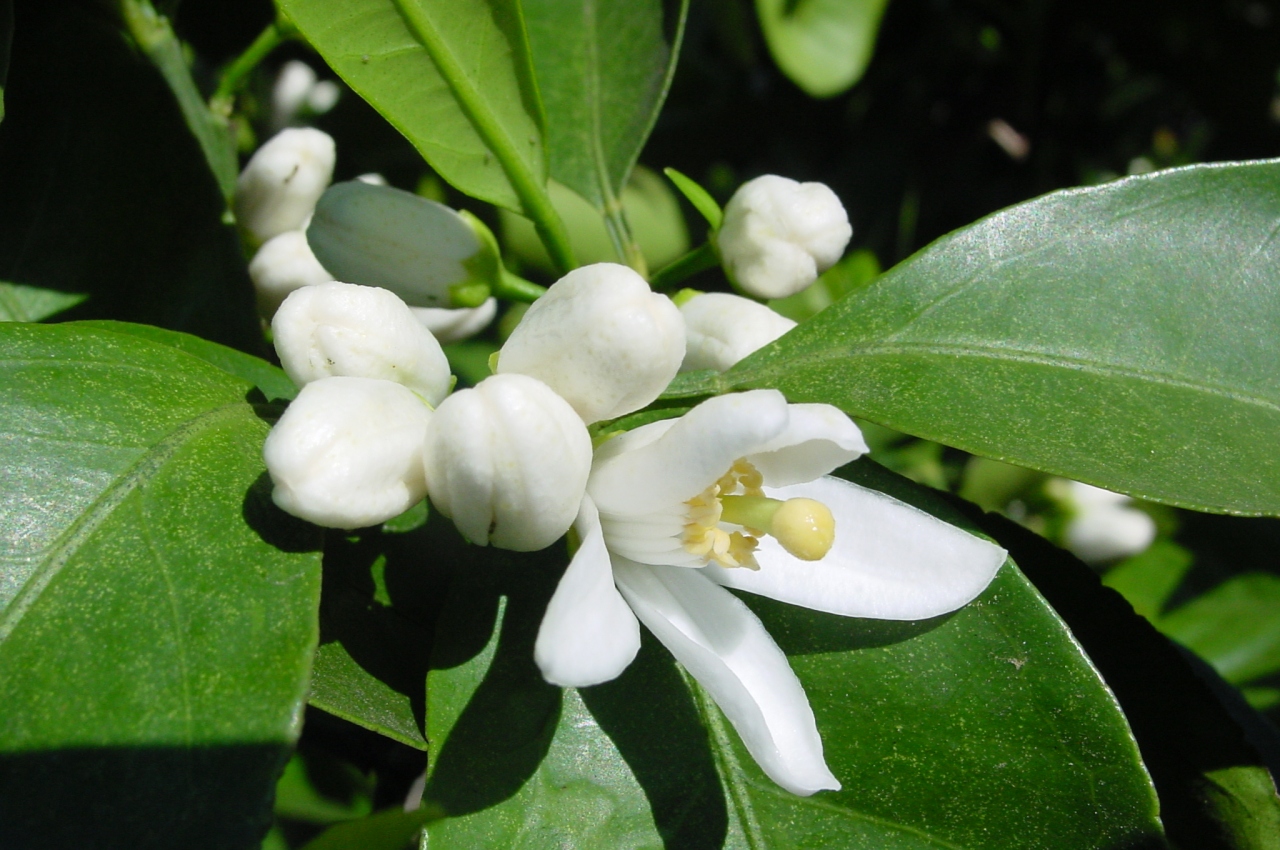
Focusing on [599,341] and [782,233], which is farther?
[782,233]

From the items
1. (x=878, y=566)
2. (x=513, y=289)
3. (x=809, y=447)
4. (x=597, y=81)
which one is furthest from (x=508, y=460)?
(x=597, y=81)

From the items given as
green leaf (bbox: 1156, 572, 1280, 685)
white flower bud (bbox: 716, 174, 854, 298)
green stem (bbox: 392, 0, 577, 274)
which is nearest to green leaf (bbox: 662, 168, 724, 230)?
white flower bud (bbox: 716, 174, 854, 298)

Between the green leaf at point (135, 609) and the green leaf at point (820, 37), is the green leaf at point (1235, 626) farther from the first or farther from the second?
the green leaf at point (135, 609)

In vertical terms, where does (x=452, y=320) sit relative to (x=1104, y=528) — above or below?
above

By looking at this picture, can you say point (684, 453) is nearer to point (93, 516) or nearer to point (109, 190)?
point (93, 516)

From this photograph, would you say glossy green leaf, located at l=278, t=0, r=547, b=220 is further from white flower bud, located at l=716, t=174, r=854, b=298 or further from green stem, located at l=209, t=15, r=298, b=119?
green stem, located at l=209, t=15, r=298, b=119

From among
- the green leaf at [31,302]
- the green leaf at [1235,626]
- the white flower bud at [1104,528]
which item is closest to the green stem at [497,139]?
the green leaf at [31,302]

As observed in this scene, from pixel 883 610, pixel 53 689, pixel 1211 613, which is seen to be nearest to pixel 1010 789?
pixel 883 610
